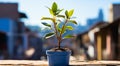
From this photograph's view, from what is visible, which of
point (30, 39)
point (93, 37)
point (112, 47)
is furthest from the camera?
point (30, 39)

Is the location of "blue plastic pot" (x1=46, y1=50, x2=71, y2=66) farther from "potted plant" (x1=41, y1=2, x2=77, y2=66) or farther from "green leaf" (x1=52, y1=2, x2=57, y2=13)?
"green leaf" (x1=52, y1=2, x2=57, y2=13)

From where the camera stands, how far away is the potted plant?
10.2 ft

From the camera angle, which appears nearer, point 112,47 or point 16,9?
point 112,47

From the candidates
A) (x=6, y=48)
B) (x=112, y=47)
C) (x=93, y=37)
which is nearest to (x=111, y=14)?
(x=93, y=37)

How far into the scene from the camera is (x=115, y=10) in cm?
2553

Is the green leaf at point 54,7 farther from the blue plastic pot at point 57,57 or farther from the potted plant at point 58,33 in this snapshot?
the blue plastic pot at point 57,57

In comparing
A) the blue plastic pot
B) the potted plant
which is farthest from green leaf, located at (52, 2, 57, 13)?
the blue plastic pot

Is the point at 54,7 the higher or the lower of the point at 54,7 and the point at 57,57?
the higher

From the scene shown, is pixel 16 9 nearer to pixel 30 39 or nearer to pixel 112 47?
pixel 30 39

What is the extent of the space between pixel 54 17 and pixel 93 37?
2213 centimetres

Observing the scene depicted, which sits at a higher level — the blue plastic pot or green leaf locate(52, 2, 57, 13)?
green leaf locate(52, 2, 57, 13)

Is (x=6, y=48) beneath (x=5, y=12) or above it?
beneath

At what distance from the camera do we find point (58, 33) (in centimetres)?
326

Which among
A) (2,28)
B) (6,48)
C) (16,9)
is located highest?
(16,9)
